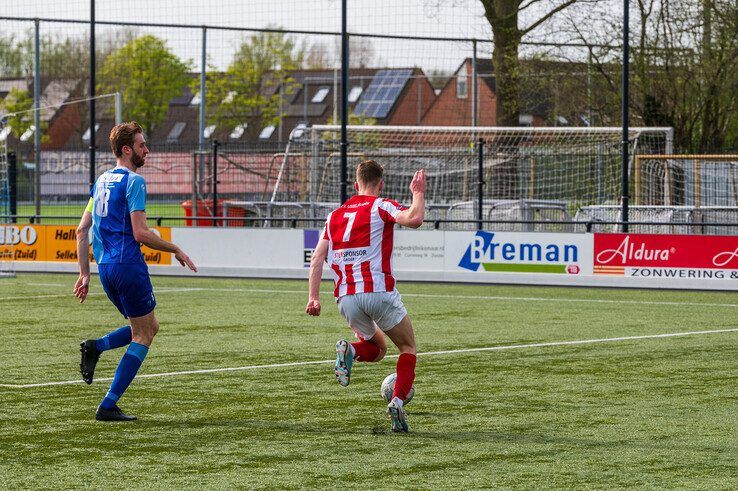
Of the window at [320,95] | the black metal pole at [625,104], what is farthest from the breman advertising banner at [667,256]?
the window at [320,95]

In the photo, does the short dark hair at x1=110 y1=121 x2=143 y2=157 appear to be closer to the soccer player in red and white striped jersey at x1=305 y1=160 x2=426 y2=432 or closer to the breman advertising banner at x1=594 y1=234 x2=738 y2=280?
the soccer player in red and white striped jersey at x1=305 y1=160 x2=426 y2=432

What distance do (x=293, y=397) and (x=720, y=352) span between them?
4.67 meters

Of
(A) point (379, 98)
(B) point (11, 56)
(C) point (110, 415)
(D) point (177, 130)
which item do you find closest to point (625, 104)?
(C) point (110, 415)

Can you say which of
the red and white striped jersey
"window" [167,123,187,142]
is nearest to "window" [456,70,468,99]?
the red and white striped jersey

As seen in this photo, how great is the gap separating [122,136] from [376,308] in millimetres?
1854

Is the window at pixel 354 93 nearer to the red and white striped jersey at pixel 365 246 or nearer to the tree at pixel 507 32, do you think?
the tree at pixel 507 32

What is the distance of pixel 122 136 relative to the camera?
801cm

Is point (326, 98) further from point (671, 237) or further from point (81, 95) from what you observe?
point (671, 237)

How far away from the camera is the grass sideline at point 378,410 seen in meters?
6.56

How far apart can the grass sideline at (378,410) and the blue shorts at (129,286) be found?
0.72 m

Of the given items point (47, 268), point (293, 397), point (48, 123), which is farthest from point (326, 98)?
point (293, 397)

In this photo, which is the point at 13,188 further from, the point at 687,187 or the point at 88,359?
the point at 88,359

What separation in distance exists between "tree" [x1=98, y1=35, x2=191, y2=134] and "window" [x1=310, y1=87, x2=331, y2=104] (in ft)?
52.2

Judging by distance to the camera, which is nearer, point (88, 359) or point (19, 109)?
point (88, 359)
